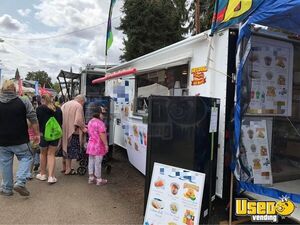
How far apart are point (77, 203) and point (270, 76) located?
11.7 ft

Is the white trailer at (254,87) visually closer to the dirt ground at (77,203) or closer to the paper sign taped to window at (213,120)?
the paper sign taped to window at (213,120)

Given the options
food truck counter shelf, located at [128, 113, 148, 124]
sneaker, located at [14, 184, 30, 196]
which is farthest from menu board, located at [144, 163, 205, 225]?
sneaker, located at [14, 184, 30, 196]

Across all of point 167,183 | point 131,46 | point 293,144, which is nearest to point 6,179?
point 167,183

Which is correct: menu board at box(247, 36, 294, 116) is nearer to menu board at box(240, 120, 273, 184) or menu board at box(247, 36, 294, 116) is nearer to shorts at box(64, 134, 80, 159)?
menu board at box(240, 120, 273, 184)

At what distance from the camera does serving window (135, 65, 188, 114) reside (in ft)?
18.3

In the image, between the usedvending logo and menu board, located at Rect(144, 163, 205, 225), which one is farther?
the usedvending logo

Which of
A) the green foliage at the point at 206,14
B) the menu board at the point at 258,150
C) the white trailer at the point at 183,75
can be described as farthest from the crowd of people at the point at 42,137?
the green foliage at the point at 206,14

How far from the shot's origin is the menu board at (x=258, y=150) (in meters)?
4.89

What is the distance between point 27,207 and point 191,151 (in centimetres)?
285

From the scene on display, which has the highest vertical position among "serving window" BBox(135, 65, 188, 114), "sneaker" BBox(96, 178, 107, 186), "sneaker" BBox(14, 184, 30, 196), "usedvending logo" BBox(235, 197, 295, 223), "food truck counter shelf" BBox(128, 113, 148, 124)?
"serving window" BBox(135, 65, 188, 114)

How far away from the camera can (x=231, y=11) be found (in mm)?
4117

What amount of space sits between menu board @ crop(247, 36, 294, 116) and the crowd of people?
3.08 m

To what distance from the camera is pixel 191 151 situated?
4.06 meters

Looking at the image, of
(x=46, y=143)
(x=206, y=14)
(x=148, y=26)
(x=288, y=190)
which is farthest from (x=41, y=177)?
(x=148, y=26)
